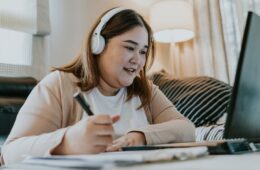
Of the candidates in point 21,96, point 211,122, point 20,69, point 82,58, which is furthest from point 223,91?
point 20,69

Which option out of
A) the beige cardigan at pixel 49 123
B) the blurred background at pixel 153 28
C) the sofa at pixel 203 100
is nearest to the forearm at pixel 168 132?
the beige cardigan at pixel 49 123

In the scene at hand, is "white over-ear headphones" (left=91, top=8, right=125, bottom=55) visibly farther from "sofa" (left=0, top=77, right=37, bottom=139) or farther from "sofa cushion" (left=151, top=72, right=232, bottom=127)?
"sofa cushion" (left=151, top=72, right=232, bottom=127)

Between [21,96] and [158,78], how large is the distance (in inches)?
35.6

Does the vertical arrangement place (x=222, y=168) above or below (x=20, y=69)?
above

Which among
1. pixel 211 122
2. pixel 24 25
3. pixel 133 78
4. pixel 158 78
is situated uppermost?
pixel 24 25

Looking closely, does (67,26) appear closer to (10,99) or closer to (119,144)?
(10,99)

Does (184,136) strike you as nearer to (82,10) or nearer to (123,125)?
(123,125)

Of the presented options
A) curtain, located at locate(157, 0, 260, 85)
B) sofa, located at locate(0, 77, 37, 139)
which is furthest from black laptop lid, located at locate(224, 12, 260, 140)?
curtain, located at locate(157, 0, 260, 85)

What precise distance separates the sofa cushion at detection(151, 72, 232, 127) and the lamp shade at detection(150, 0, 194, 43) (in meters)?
0.63

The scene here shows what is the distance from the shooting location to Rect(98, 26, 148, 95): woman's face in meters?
1.25

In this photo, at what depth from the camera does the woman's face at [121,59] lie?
→ 1250 mm

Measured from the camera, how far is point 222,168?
1.44 ft

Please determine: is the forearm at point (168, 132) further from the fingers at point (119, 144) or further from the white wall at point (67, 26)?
the white wall at point (67, 26)

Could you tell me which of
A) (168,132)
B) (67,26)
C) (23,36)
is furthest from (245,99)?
(67,26)
